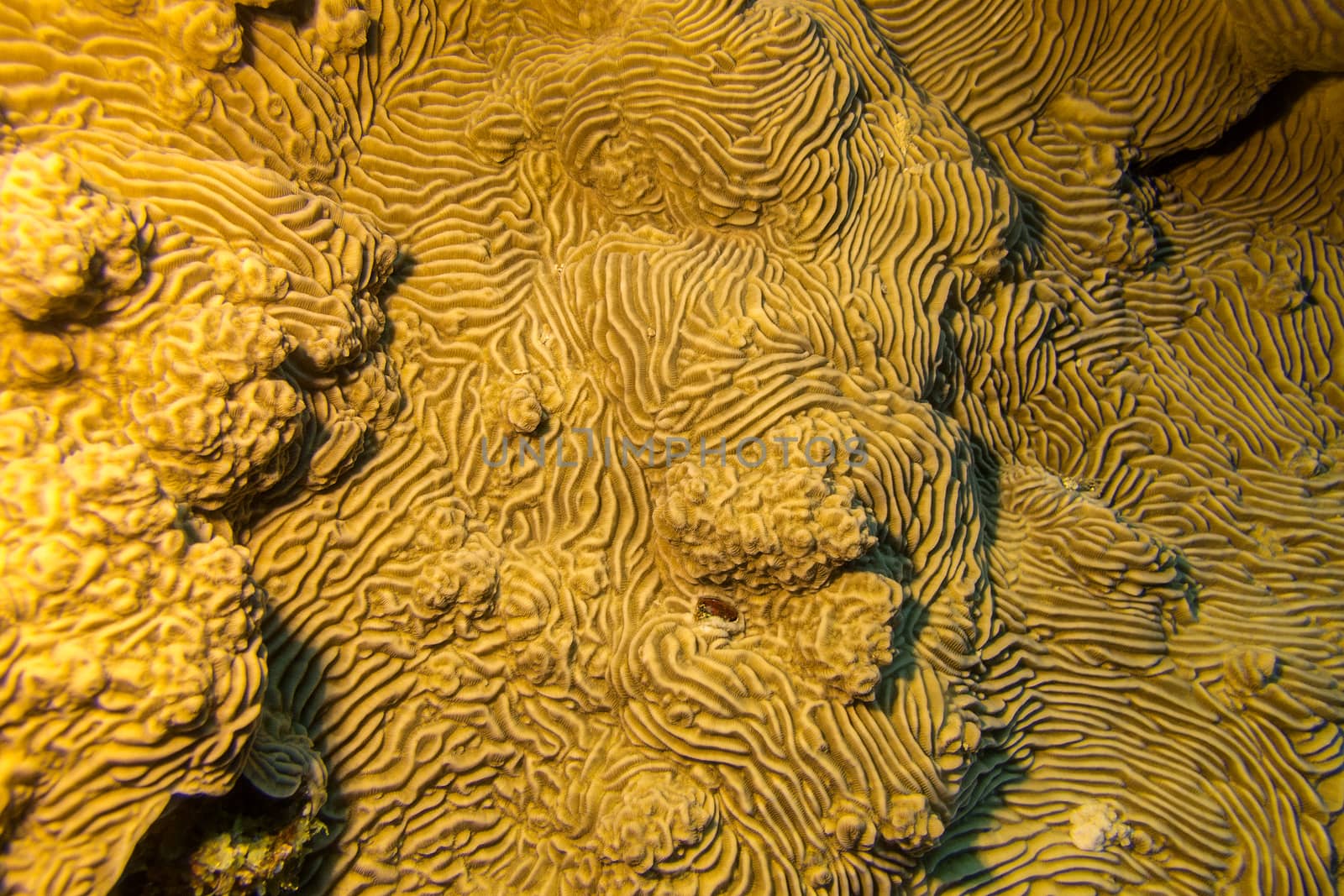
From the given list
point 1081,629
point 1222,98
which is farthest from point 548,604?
point 1222,98

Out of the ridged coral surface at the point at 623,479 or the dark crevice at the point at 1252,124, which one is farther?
the dark crevice at the point at 1252,124

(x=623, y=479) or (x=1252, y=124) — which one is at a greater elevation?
(x=1252, y=124)

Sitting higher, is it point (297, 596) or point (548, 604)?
point (548, 604)

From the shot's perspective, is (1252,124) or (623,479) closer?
(623,479)

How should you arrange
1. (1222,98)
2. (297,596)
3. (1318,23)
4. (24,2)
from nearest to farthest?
1. (24,2)
2. (297,596)
3. (1318,23)
4. (1222,98)

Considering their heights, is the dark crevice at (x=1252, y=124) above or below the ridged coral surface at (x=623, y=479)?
above

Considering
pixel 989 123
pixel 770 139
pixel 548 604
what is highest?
pixel 989 123

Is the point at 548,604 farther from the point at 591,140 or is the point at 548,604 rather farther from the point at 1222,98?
the point at 1222,98

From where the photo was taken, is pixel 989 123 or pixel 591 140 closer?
pixel 591 140
